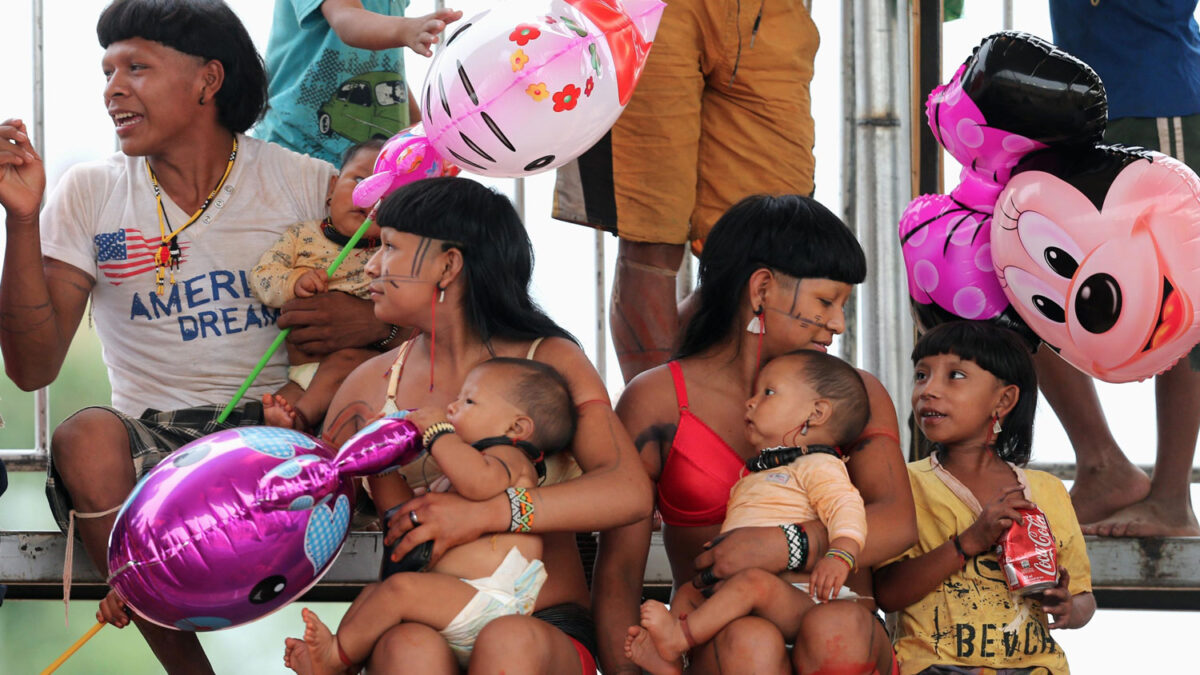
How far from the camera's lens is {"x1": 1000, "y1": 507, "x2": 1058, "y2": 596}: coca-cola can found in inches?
83.7

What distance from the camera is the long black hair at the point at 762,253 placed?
7.26 ft

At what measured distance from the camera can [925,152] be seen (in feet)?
10.2

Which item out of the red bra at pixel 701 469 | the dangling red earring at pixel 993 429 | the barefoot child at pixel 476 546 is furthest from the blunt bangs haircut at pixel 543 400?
the dangling red earring at pixel 993 429

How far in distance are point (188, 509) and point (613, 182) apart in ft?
4.26

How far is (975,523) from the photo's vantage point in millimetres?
2197

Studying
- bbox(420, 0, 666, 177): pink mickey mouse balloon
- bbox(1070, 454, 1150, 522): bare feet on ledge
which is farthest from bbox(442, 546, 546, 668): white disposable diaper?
bbox(1070, 454, 1150, 522): bare feet on ledge

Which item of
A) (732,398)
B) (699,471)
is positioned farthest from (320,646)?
(732,398)

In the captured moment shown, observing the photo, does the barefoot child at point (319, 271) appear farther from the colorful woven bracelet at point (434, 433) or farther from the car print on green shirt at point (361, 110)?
the colorful woven bracelet at point (434, 433)

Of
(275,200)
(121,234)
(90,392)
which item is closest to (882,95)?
(275,200)

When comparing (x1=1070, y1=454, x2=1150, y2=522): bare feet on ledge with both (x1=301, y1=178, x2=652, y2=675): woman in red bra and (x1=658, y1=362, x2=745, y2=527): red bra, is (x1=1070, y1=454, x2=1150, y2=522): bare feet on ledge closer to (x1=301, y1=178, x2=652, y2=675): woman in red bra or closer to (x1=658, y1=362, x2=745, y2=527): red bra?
(x1=658, y1=362, x2=745, y2=527): red bra

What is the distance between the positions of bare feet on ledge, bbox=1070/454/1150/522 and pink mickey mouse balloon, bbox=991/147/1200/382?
1.73 ft

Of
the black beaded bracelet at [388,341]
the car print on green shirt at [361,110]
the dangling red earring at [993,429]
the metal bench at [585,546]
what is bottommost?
the metal bench at [585,546]

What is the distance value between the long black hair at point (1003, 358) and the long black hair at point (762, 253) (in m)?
0.28

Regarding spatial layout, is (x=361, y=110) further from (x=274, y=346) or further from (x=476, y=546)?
(x=476, y=546)
